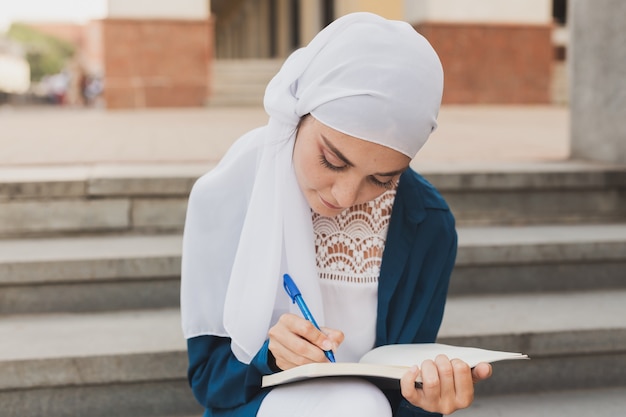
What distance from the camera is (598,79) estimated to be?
3.50 metres

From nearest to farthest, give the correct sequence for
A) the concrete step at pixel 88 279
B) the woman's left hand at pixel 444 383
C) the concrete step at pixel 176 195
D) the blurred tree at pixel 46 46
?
the woman's left hand at pixel 444 383 < the concrete step at pixel 88 279 < the concrete step at pixel 176 195 < the blurred tree at pixel 46 46

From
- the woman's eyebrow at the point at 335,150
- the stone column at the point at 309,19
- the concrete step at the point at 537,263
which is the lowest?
the concrete step at the point at 537,263

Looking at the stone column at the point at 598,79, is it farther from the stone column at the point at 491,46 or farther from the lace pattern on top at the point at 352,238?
the stone column at the point at 491,46

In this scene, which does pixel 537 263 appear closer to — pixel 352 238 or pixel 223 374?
pixel 352 238

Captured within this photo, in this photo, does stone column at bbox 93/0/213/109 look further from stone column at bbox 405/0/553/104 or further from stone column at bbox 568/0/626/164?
stone column at bbox 568/0/626/164

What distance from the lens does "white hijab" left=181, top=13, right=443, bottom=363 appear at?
4.19ft

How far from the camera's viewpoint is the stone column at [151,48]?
9503 mm

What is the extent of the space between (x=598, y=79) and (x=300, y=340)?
9.04 feet

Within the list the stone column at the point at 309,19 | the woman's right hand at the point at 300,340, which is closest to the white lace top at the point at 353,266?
the woman's right hand at the point at 300,340

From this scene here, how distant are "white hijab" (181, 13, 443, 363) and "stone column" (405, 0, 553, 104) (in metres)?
8.34

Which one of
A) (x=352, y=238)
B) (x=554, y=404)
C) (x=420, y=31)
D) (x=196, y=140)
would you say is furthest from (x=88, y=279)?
(x=420, y=31)

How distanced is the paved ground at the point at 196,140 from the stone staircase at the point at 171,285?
0.53 metres

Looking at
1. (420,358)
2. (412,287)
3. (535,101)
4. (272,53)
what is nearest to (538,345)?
(412,287)

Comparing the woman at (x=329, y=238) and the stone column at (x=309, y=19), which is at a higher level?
the stone column at (x=309, y=19)
